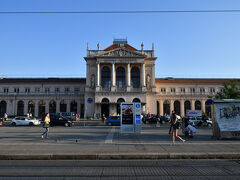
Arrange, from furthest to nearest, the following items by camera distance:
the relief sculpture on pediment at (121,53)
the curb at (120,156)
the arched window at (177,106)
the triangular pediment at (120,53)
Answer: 1. the arched window at (177,106)
2. the relief sculpture on pediment at (121,53)
3. the triangular pediment at (120,53)
4. the curb at (120,156)

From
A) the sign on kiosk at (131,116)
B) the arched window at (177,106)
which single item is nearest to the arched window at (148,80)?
the arched window at (177,106)

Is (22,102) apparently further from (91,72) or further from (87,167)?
(87,167)

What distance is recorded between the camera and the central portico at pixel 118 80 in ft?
170

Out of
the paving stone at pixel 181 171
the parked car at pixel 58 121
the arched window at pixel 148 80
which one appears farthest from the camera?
the arched window at pixel 148 80

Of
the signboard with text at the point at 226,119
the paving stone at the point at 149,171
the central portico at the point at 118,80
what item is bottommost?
the paving stone at the point at 149,171

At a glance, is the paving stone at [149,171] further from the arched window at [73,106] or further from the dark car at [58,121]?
the arched window at [73,106]

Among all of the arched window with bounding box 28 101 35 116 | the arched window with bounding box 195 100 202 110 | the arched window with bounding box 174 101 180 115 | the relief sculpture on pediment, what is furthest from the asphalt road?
the arched window with bounding box 195 100 202 110

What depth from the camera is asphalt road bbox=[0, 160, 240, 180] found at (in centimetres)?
616

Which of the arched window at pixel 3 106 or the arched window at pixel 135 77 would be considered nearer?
the arched window at pixel 135 77

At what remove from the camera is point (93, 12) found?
14812 mm

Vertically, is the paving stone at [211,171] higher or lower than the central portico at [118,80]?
lower

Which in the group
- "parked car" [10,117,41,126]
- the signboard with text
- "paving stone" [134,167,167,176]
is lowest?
"parked car" [10,117,41,126]

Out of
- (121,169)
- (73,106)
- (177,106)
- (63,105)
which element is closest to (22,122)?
(121,169)

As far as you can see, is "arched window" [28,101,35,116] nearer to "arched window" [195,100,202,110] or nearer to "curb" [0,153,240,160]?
"arched window" [195,100,202,110]
